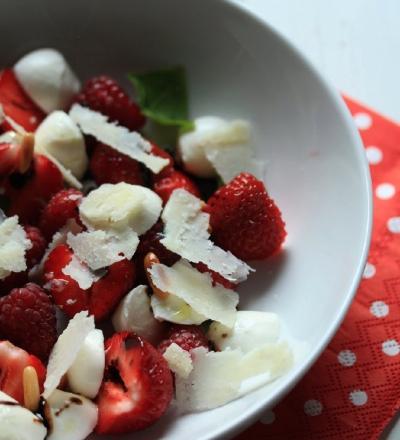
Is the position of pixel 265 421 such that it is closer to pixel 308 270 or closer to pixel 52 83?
pixel 308 270

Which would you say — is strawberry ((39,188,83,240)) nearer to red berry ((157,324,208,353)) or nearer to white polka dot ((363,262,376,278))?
red berry ((157,324,208,353))

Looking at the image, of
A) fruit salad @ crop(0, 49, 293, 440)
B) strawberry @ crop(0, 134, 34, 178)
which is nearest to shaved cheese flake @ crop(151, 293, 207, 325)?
fruit salad @ crop(0, 49, 293, 440)

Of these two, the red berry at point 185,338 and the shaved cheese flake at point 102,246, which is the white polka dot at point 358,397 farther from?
the shaved cheese flake at point 102,246

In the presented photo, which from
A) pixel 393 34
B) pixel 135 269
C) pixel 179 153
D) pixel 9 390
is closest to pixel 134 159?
pixel 179 153

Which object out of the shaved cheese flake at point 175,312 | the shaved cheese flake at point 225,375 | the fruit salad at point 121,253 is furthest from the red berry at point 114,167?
the shaved cheese flake at point 225,375

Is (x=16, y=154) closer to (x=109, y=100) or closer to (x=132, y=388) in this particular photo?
(x=109, y=100)
